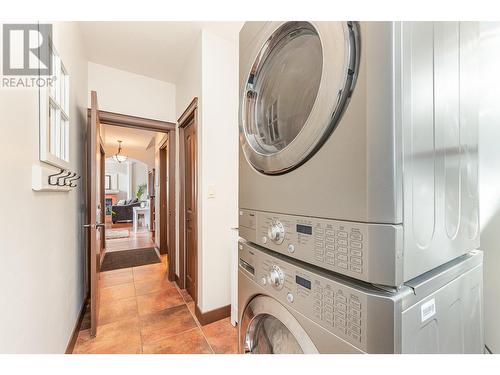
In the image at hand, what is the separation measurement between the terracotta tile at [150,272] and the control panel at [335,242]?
8.82 feet

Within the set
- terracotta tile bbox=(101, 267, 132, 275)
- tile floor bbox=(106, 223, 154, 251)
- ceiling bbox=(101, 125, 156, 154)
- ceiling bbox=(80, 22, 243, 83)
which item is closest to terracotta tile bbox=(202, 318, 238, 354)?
terracotta tile bbox=(101, 267, 132, 275)

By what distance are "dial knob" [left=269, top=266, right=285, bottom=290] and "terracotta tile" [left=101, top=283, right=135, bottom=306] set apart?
230cm

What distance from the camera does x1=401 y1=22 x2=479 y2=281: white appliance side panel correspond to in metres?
0.50

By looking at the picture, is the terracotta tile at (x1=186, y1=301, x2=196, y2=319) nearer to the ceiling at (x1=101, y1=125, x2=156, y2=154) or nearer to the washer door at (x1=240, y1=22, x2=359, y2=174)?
the washer door at (x1=240, y1=22, x2=359, y2=174)

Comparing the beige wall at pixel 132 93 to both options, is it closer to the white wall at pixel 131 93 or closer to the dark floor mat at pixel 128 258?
the white wall at pixel 131 93

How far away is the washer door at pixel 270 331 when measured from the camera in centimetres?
67

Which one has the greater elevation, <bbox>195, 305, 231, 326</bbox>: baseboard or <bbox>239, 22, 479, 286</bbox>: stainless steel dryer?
<bbox>239, 22, 479, 286</bbox>: stainless steel dryer

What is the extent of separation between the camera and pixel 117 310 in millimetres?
2098

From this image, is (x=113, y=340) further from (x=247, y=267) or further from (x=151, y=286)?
(x=247, y=267)

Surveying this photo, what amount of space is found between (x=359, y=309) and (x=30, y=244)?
1.31 metres

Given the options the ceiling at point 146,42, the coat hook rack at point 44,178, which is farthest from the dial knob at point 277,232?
the ceiling at point 146,42

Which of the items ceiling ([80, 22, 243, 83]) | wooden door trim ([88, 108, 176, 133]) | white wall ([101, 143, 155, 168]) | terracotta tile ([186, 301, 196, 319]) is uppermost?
ceiling ([80, 22, 243, 83])

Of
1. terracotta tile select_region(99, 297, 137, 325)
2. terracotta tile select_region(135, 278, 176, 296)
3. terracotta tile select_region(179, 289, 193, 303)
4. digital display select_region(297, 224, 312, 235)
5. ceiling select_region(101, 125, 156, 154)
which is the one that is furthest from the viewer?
ceiling select_region(101, 125, 156, 154)
